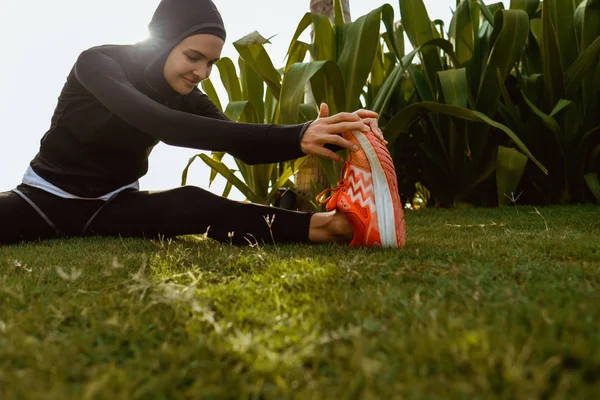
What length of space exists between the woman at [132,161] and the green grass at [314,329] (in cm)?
35

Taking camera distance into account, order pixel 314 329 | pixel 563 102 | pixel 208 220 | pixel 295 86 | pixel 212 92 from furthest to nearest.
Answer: pixel 212 92, pixel 563 102, pixel 295 86, pixel 208 220, pixel 314 329

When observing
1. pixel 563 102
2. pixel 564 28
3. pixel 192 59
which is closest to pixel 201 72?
pixel 192 59

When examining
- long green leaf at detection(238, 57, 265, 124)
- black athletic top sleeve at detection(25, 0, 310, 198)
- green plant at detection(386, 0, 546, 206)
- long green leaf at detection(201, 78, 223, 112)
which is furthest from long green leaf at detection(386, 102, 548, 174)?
long green leaf at detection(201, 78, 223, 112)

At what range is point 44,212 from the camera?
153cm

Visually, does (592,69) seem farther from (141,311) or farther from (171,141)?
(141,311)

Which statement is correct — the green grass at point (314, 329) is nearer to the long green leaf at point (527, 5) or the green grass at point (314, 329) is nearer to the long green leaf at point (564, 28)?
the long green leaf at point (564, 28)

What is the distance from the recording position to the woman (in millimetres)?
1292

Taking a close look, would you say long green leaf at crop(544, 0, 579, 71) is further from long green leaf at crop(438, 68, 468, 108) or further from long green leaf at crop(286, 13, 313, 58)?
long green leaf at crop(286, 13, 313, 58)

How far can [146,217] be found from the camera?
4.90 feet

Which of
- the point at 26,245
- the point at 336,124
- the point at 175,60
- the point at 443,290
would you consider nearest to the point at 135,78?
the point at 175,60

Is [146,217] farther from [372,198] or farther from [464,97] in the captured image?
[464,97]

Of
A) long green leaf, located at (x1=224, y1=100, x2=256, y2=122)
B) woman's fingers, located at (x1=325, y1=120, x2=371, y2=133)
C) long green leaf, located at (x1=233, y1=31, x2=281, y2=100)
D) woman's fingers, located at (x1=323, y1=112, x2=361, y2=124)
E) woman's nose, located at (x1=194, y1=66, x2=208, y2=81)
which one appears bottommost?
woman's fingers, located at (x1=325, y1=120, x2=371, y2=133)

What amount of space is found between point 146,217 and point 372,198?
0.71 m

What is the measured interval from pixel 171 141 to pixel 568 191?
193 cm
